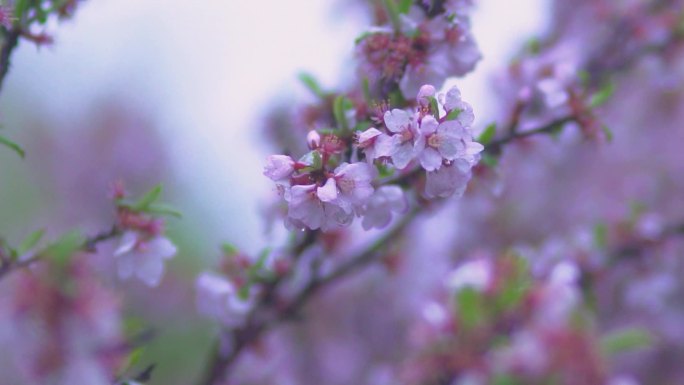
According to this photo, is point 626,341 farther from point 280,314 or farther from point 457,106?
point 457,106

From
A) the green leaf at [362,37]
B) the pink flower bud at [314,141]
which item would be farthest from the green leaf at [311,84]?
the pink flower bud at [314,141]

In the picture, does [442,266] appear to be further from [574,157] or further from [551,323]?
[574,157]

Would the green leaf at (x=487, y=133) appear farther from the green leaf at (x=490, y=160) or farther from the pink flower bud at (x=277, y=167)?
the pink flower bud at (x=277, y=167)

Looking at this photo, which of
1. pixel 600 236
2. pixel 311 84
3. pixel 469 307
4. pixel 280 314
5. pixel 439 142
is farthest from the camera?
pixel 600 236

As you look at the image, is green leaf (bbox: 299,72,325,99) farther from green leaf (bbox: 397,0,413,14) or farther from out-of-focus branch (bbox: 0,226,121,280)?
out-of-focus branch (bbox: 0,226,121,280)

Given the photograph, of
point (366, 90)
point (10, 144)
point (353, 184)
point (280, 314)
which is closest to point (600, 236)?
point (280, 314)

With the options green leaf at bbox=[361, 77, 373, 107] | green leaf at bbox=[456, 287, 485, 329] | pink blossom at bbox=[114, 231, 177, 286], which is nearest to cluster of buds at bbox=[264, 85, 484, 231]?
green leaf at bbox=[361, 77, 373, 107]

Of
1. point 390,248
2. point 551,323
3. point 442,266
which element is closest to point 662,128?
point 442,266
